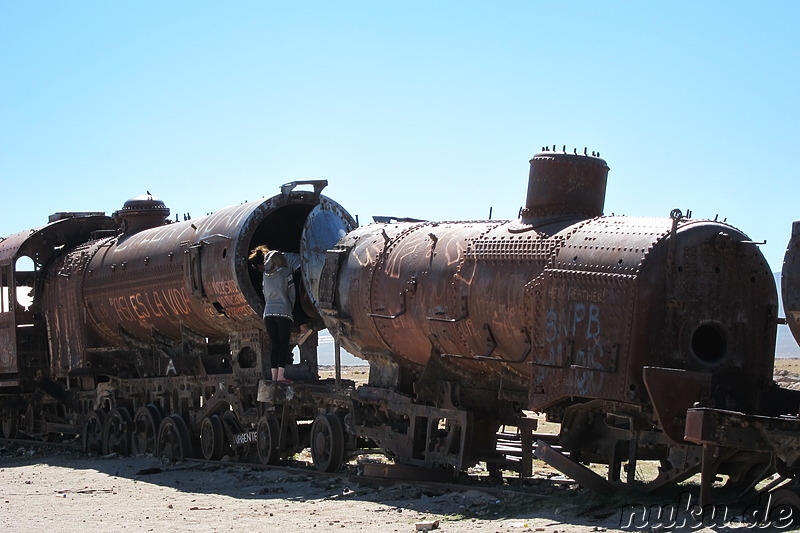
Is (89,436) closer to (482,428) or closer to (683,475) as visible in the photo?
(482,428)

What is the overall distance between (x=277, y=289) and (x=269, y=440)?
207 centimetres

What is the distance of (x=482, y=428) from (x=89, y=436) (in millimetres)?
9078

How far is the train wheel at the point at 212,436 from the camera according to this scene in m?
15.3

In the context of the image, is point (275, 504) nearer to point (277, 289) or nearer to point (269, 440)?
point (269, 440)

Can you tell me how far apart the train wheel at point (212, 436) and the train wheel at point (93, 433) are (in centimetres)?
306

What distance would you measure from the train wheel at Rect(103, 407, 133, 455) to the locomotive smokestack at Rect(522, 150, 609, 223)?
29.7ft

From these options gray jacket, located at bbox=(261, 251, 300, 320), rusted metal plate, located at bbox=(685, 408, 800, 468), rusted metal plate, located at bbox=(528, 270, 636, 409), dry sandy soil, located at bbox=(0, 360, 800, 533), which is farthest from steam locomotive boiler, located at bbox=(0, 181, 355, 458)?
rusted metal plate, located at bbox=(685, 408, 800, 468)

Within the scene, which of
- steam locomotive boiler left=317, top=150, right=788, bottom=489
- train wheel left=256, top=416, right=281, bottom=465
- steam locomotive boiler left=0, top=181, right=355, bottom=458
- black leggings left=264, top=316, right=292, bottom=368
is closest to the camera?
steam locomotive boiler left=317, top=150, right=788, bottom=489

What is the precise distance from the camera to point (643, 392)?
8867 millimetres

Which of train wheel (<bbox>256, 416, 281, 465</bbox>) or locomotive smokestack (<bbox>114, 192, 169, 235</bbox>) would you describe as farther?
locomotive smokestack (<bbox>114, 192, 169, 235</bbox>)

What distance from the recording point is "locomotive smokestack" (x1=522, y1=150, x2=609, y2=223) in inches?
415

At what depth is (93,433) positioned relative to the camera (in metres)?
18.2

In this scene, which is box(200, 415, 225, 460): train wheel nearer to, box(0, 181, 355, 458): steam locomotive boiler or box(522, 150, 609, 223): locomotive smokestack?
box(0, 181, 355, 458): steam locomotive boiler

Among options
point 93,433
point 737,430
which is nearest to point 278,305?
point 93,433
